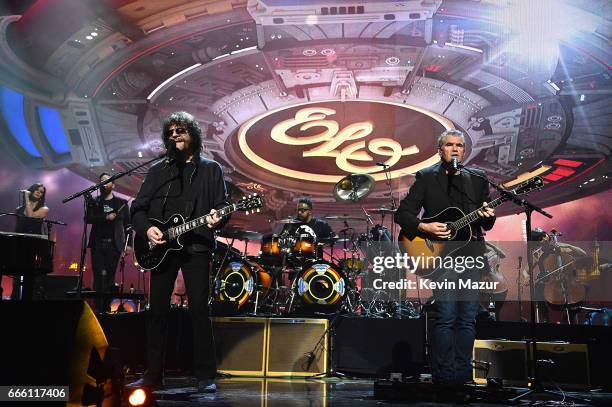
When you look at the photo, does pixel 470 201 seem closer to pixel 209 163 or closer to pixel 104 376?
pixel 209 163

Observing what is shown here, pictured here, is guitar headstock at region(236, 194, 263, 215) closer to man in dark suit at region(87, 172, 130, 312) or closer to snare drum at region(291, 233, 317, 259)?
snare drum at region(291, 233, 317, 259)

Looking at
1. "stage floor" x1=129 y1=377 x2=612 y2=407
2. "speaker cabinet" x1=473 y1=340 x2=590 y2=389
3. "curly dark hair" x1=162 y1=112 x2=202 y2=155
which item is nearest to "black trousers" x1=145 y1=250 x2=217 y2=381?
"stage floor" x1=129 y1=377 x2=612 y2=407

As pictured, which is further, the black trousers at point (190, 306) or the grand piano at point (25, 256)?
the grand piano at point (25, 256)

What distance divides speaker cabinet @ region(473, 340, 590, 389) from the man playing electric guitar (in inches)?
110

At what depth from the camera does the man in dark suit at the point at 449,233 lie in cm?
433

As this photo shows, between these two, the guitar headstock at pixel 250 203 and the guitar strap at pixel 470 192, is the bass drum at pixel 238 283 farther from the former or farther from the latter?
the guitar strap at pixel 470 192

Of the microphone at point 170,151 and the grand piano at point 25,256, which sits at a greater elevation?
the microphone at point 170,151

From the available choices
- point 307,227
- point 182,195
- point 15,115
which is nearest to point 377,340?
point 307,227

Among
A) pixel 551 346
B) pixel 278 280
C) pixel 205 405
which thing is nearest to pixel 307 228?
pixel 278 280

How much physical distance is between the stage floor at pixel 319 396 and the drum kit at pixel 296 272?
2.36 metres

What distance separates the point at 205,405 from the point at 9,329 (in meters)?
1.85

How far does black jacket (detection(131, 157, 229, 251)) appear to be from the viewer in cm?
422

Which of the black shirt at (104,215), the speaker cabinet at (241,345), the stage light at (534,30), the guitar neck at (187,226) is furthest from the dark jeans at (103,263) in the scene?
the stage light at (534,30)

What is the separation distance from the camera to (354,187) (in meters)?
8.46
